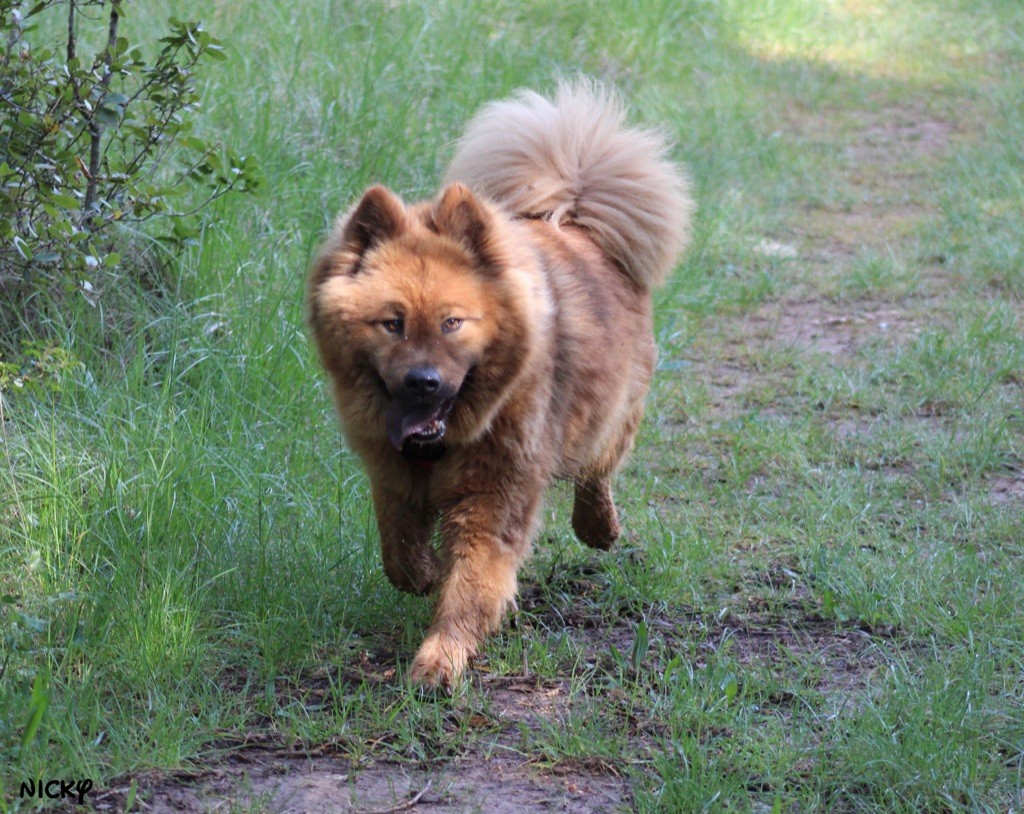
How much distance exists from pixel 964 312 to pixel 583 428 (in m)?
3.70

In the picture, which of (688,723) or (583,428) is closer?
(688,723)

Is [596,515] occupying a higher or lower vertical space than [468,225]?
lower

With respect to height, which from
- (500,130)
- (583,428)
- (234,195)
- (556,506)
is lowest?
(556,506)

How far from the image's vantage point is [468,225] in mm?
3746

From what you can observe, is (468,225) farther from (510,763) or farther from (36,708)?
(36,708)

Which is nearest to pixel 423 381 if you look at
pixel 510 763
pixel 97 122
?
pixel 510 763

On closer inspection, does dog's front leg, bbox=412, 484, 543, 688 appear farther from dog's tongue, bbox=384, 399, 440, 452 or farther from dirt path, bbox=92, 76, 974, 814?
dog's tongue, bbox=384, 399, 440, 452

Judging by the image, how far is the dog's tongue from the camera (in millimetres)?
3524

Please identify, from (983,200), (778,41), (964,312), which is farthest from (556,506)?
(778,41)

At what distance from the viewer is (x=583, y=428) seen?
13.7 ft

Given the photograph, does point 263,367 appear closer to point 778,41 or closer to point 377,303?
point 377,303

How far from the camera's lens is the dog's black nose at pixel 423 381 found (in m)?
3.40

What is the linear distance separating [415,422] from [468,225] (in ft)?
2.18

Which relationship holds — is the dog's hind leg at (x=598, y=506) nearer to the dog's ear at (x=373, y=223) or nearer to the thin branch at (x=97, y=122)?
the dog's ear at (x=373, y=223)
